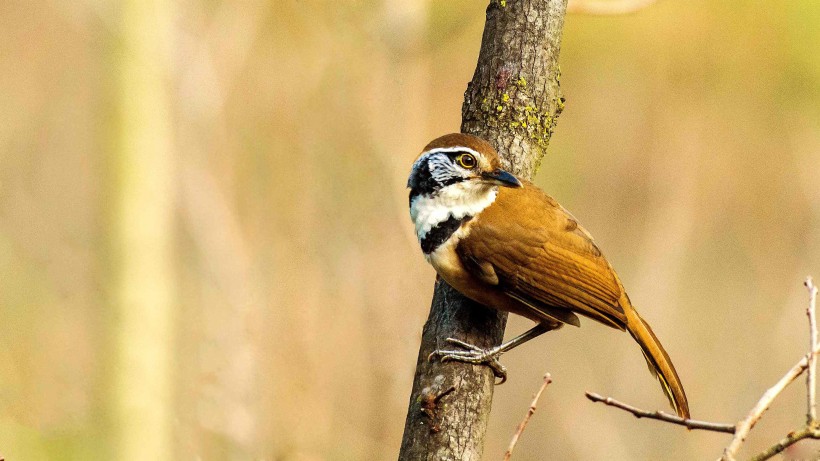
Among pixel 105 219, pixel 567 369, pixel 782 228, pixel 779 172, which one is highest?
pixel 779 172

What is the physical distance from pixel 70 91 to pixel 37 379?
9.61ft

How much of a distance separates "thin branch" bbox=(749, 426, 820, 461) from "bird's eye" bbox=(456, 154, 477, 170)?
6.20ft

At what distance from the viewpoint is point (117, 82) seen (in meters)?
5.03

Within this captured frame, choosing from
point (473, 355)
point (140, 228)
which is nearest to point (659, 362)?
point (473, 355)

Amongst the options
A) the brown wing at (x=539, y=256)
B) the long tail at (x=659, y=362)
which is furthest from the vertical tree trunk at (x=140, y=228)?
the long tail at (x=659, y=362)

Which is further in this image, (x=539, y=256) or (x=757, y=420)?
(x=539, y=256)

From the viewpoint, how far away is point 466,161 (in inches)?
135

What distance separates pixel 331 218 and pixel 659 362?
11.3ft

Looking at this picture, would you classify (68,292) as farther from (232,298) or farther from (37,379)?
(232,298)

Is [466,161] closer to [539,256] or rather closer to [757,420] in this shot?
[539,256]

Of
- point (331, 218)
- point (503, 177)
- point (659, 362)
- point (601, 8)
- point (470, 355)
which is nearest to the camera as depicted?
point (470, 355)

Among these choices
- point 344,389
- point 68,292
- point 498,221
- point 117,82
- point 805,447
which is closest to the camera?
point 805,447

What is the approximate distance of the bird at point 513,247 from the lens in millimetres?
3418

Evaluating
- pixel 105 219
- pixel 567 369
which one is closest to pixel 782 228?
pixel 567 369
